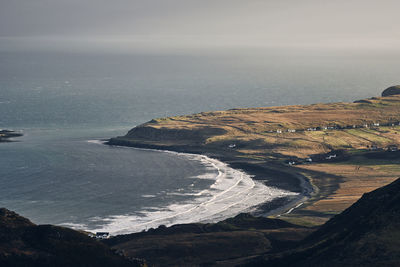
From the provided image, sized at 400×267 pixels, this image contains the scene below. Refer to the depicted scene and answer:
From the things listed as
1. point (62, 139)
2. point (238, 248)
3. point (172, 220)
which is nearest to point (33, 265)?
point (238, 248)

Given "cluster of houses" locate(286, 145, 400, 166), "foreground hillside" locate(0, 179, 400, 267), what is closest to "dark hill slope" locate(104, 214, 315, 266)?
"foreground hillside" locate(0, 179, 400, 267)

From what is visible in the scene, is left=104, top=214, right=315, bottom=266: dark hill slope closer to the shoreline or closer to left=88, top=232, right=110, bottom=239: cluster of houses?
left=88, top=232, right=110, bottom=239: cluster of houses

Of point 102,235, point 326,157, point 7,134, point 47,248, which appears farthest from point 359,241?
point 7,134

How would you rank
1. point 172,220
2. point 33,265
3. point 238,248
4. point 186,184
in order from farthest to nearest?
1. point 186,184
2. point 172,220
3. point 238,248
4. point 33,265

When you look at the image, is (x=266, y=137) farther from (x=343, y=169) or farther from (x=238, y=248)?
(x=238, y=248)

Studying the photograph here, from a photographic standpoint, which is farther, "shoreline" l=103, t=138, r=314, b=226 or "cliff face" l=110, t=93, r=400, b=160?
"cliff face" l=110, t=93, r=400, b=160

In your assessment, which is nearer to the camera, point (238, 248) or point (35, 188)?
point (238, 248)
